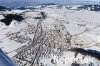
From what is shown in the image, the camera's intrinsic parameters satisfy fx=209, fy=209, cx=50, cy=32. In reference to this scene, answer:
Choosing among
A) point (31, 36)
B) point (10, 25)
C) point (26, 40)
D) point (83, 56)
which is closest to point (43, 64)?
point (83, 56)

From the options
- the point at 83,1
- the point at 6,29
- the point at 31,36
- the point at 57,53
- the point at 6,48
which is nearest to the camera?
the point at 57,53

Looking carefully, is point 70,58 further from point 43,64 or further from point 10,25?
point 10,25

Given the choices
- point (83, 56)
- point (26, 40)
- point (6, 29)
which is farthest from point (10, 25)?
point (83, 56)

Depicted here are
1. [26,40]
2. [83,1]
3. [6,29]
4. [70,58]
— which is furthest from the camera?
[83,1]

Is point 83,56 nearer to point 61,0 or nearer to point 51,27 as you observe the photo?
point 51,27

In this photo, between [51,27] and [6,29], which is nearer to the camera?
[6,29]

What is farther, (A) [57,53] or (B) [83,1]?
(B) [83,1]

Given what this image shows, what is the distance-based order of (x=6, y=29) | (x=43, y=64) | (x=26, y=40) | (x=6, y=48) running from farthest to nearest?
1. (x=6, y=29)
2. (x=26, y=40)
3. (x=6, y=48)
4. (x=43, y=64)

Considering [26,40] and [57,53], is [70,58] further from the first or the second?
[26,40]

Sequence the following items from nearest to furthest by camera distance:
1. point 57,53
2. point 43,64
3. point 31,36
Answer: point 43,64 < point 57,53 < point 31,36
